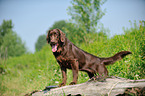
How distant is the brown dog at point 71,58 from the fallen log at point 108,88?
0.86m

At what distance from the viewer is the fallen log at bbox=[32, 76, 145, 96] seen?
7.28 feet

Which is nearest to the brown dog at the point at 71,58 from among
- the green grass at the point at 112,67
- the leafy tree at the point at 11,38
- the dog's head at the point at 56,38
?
the dog's head at the point at 56,38

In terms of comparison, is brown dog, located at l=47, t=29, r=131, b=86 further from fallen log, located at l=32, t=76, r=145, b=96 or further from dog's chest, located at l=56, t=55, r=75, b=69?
fallen log, located at l=32, t=76, r=145, b=96

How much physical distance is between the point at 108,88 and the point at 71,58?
172 cm

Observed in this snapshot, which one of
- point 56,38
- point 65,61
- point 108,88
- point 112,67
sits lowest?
point 108,88

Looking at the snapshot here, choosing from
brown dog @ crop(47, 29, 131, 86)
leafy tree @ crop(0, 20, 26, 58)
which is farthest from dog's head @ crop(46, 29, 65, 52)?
leafy tree @ crop(0, 20, 26, 58)

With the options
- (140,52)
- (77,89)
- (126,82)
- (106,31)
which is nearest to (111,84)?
(126,82)

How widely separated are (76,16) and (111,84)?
1341cm

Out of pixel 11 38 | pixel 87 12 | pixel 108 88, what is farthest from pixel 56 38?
pixel 11 38

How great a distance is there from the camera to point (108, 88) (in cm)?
253

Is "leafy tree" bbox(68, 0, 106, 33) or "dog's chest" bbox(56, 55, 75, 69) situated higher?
"leafy tree" bbox(68, 0, 106, 33)

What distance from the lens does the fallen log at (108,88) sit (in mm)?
2218

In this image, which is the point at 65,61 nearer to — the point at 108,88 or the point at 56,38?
the point at 56,38

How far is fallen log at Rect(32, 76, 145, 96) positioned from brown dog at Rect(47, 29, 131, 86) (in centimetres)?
86
